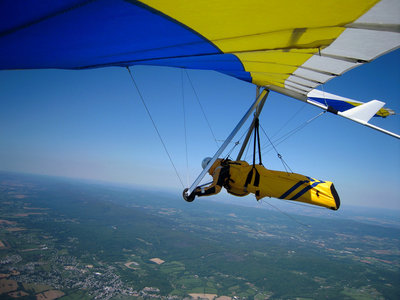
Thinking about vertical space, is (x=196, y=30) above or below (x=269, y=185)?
above

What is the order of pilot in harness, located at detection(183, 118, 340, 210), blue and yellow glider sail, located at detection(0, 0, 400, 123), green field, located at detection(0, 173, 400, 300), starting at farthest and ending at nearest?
green field, located at detection(0, 173, 400, 300) < pilot in harness, located at detection(183, 118, 340, 210) < blue and yellow glider sail, located at detection(0, 0, 400, 123)

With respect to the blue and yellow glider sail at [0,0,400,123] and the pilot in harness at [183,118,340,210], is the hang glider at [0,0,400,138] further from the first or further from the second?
the pilot in harness at [183,118,340,210]

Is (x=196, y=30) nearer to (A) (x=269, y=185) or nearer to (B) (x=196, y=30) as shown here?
(B) (x=196, y=30)

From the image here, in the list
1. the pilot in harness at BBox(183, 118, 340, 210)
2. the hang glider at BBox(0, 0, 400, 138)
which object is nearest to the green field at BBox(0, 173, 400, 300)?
the pilot in harness at BBox(183, 118, 340, 210)

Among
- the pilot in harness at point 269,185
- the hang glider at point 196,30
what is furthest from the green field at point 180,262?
the hang glider at point 196,30

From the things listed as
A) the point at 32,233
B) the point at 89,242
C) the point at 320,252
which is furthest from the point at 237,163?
the point at 320,252

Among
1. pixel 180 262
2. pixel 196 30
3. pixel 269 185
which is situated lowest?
pixel 180 262

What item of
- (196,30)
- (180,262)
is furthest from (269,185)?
(180,262)

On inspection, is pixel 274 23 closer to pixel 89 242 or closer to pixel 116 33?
pixel 116 33
